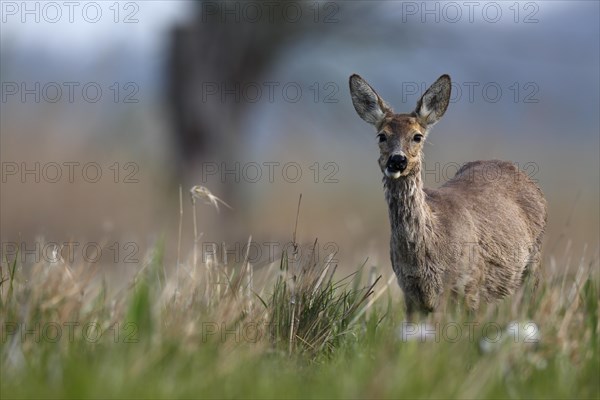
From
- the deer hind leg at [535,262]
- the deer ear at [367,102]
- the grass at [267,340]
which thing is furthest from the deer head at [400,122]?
the deer hind leg at [535,262]

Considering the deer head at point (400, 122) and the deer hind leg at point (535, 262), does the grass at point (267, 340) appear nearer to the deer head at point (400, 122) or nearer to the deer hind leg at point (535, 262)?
the deer head at point (400, 122)

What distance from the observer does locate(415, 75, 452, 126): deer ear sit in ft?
26.8

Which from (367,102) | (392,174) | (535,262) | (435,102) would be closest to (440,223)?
(392,174)

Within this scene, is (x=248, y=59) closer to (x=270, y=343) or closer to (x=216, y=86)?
(x=216, y=86)

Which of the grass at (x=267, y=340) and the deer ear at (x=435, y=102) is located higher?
the deer ear at (x=435, y=102)

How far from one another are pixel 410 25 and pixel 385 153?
1366 centimetres

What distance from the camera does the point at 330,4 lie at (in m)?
20.4

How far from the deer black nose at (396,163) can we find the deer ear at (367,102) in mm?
883

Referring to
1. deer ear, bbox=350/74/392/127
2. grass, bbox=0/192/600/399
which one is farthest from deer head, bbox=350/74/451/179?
grass, bbox=0/192/600/399

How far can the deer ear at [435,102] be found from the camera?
8172 mm

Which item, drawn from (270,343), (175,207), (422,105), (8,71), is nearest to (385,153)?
(422,105)

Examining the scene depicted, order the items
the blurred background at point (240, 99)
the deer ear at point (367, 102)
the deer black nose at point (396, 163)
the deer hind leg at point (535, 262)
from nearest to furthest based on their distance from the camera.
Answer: the deer black nose at point (396, 163) → the deer ear at point (367, 102) → the deer hind leg at point (535, 262) → the blurred background at point (240, 99)

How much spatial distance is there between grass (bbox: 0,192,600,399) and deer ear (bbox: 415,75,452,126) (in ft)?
6.00

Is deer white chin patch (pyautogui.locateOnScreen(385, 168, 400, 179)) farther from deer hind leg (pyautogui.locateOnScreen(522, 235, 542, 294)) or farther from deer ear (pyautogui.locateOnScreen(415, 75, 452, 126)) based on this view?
deer hind leg (pyautogui.locateOnScreen(522, 235, 542, 294))
